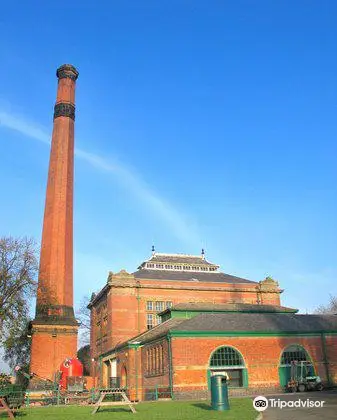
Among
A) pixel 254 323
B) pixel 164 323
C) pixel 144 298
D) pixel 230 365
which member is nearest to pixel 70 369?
pixel 164 323

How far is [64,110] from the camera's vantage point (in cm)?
4694

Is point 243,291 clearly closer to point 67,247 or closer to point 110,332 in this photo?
point 110,332

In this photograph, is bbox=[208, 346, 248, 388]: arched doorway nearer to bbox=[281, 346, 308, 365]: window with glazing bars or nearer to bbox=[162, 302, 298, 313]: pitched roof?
bbox=[281, 346, 308, 365]: window with glazing bars

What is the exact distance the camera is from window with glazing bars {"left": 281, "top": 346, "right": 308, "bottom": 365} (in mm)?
29516

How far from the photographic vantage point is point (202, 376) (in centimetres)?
2745

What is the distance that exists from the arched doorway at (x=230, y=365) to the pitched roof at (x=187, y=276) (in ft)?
67.1

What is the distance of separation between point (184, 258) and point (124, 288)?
467 inches

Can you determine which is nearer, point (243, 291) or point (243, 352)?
point (243, 352)

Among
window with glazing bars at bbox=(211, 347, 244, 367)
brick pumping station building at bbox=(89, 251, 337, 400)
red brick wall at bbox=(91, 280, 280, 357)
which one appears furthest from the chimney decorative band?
window with glazing bars at bbox=(211, 347, 244, 367)

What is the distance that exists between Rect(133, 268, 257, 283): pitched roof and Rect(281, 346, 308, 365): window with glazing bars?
65.8ft

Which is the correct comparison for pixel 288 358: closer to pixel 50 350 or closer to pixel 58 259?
pixel 50 350

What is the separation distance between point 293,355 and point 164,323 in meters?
9.68

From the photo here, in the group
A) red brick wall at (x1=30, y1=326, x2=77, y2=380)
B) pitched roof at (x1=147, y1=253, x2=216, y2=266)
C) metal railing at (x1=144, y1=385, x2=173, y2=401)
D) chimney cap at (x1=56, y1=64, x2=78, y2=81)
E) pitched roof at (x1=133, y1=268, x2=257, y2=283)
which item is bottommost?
metal railing at (x1=144, y1=385, x2=173, y2=401)

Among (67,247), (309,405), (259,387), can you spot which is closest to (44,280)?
(67,247)
